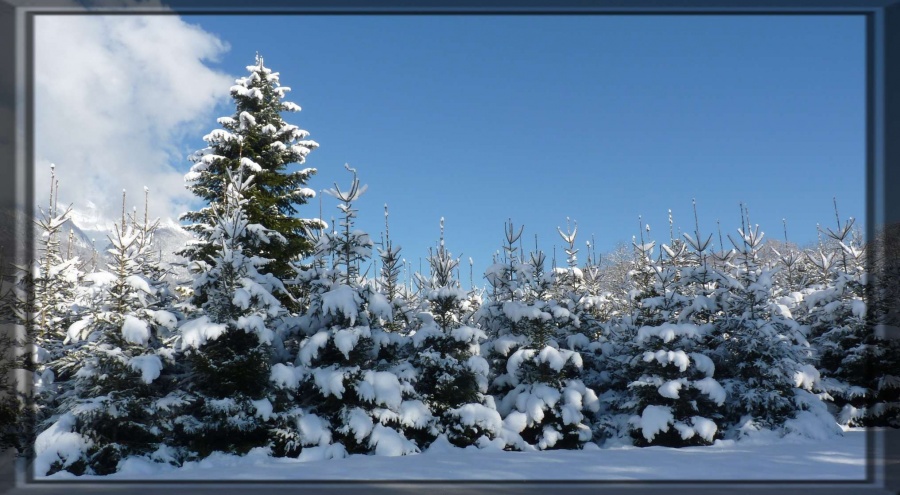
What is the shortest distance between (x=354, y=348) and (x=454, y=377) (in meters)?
2.24

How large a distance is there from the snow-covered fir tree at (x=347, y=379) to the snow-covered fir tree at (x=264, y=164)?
3126 millimetres

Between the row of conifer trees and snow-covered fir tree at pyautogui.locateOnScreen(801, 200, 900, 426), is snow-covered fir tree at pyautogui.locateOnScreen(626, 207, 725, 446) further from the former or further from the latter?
snow-covered fir tree at pyautogui.locateOnScreen(801, 200, 900, 426)

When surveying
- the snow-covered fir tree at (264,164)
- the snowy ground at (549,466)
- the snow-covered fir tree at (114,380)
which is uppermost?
the snow-covered fir tree at (264,164)

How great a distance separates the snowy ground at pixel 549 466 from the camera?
7.21m

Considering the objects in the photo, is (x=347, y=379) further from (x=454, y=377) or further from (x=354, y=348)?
(x=454, y=377)

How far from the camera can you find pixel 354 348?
1038cm

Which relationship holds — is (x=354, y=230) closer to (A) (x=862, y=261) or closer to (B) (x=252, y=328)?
(B) (x=252, y=328)

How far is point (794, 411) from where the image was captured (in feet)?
38.4

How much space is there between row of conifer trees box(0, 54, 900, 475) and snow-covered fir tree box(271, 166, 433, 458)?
44 mm

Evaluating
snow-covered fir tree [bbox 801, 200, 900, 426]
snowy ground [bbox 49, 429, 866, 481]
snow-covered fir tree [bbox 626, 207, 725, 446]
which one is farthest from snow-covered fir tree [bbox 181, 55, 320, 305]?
snow-covered fir tree [bbox 801, 200, 900, 426]

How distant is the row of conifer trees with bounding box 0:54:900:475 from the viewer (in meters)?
8.95

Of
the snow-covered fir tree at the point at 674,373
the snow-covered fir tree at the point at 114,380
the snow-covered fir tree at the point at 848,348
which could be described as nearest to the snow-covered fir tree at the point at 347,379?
the snow-covered fir tree at the point at 114,380

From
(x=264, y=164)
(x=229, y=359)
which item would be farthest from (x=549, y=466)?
(x=264, y=164)

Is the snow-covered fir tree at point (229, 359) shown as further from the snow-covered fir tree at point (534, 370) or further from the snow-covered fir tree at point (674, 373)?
the snow-covered fir tree at point (674, 373)
